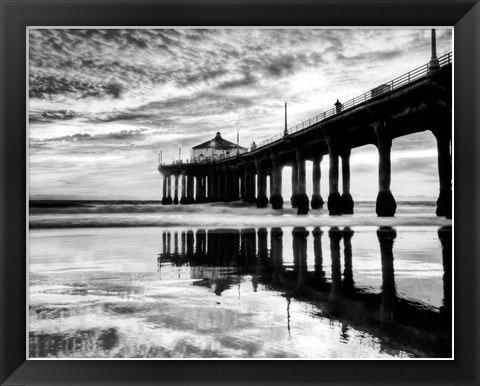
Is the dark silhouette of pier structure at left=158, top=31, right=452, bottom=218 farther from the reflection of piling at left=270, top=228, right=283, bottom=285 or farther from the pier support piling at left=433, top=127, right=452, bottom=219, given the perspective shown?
the reflection of piling at left=270, top=228, right=283, bottom=285

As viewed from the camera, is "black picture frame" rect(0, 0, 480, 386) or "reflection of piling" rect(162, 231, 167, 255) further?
"reflection of piling" rect(162, 231, 167, 255)

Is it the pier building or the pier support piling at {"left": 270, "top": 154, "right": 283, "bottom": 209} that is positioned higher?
the pier building

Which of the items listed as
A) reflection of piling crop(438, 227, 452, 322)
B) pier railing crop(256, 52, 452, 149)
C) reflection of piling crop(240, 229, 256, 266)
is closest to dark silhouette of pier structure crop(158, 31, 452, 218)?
pier railing crop(256, 52, 452, 149)

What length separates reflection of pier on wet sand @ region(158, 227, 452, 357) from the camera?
11.5ft

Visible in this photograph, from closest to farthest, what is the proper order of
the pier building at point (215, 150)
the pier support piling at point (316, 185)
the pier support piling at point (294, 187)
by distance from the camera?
the pier building at point (215, 150) < the pier support piling at point (316, 185) < the pier support piling at point (294, 187)

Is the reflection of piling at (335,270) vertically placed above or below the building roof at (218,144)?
below

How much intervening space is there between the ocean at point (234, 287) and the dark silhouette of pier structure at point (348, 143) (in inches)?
12.4

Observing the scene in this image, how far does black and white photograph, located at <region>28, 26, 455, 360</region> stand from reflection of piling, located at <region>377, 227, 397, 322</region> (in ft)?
0.07

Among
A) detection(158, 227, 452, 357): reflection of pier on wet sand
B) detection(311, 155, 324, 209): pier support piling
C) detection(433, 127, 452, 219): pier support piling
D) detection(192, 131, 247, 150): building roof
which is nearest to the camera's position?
detection(158, 227, 452, 357): reflection of pier on wet sand

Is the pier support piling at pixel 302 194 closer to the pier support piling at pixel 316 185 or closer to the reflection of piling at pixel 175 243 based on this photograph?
the pier support piling at pixel 316 185
